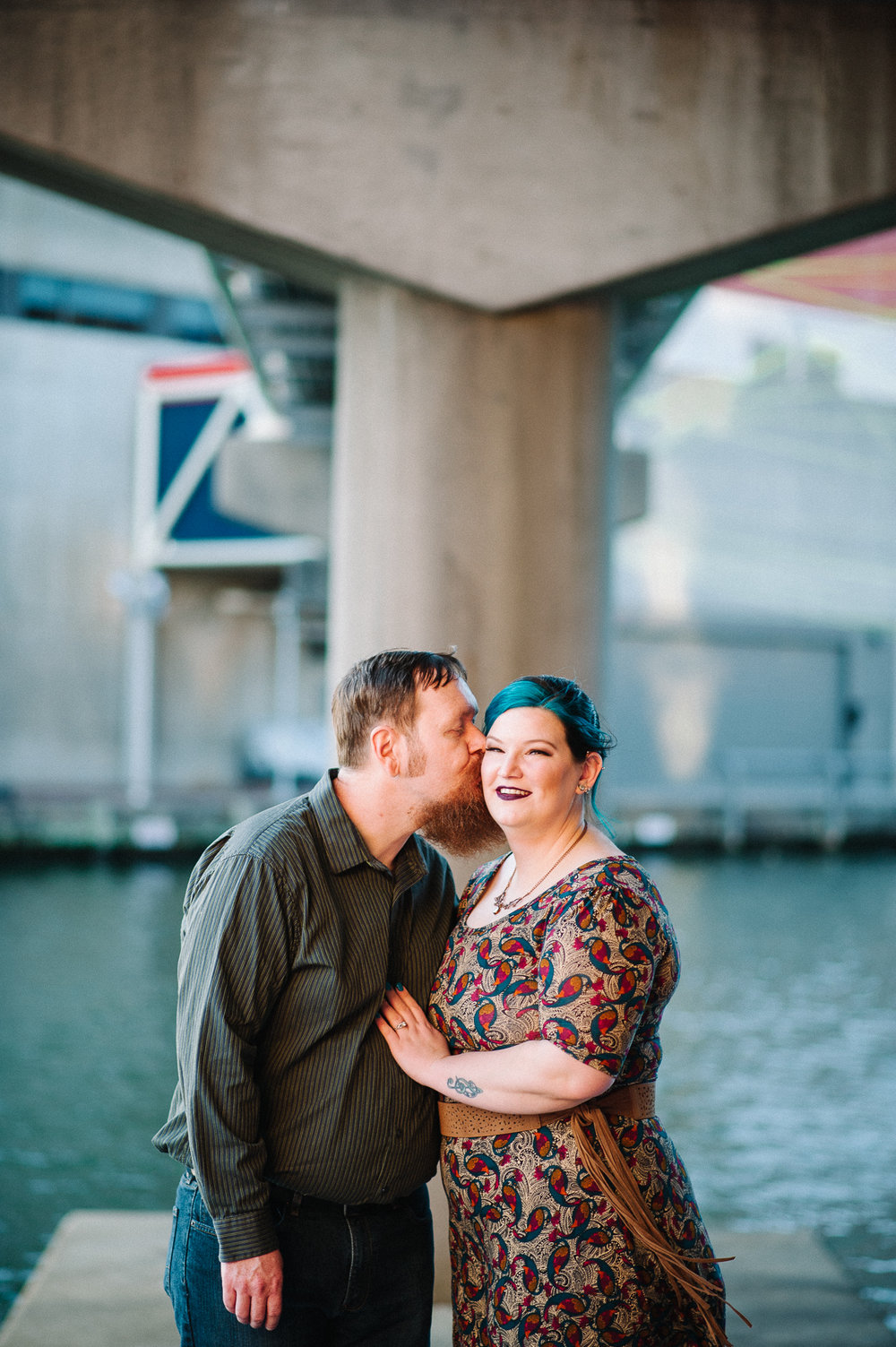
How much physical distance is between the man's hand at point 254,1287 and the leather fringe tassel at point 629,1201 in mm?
540

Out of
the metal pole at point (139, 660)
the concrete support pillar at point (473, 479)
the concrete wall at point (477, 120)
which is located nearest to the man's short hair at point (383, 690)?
the concrete support pillar at point (473, 479)

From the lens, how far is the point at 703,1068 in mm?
6926

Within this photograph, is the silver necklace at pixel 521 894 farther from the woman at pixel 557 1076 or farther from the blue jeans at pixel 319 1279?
the blue jeans at pixel 319 1279

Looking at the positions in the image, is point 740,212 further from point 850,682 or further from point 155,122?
point 850,682

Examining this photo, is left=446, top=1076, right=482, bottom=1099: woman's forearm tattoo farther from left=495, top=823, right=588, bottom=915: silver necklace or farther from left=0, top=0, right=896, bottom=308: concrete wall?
left=0, top=0, right=896, bottom=308: concrete wall

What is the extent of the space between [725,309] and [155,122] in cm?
2422

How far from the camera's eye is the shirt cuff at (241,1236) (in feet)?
6.43

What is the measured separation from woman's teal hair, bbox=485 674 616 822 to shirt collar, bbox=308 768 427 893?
1.00ft

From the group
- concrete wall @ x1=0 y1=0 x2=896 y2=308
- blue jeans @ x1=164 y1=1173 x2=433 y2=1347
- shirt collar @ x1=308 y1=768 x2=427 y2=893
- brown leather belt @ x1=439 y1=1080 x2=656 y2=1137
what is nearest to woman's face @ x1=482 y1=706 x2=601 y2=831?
shirt collar @ x1=308 y1=768 x2=427 y2=893

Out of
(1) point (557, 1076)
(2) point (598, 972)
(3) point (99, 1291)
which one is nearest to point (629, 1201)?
(1) point (557, 1076)

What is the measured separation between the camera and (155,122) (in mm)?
3383

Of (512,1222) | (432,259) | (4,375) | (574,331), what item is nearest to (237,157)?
(432,259)

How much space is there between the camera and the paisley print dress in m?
1.96

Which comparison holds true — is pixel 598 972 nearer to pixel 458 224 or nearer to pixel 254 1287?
pixel 254 1287
